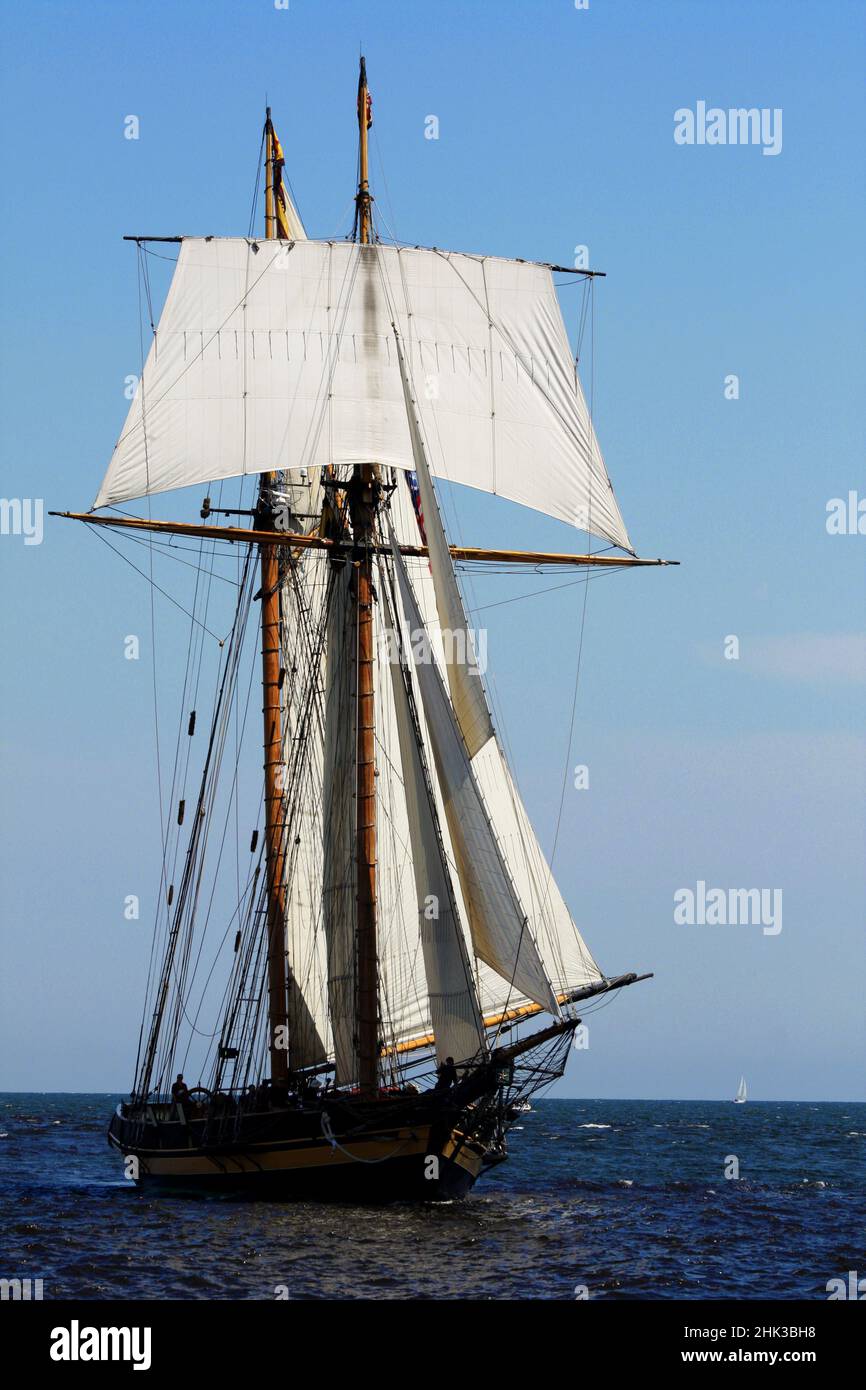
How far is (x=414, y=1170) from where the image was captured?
39.1 metres

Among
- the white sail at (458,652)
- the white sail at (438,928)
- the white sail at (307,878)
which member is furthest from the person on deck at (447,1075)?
the white sail at (307,878)

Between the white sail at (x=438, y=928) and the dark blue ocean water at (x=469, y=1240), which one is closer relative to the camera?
the dark blue ocean water at (x=469, y=1240)

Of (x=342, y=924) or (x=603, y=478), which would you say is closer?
(x=342, y=924)

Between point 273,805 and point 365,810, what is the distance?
5.97 meters

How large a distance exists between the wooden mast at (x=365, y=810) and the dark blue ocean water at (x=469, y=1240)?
371 cm

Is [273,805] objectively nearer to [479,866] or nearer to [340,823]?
[340,823]

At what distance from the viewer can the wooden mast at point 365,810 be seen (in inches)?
1607

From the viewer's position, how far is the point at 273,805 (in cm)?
4712

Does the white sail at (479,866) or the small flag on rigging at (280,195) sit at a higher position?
the small flag on rigging at (280,195)

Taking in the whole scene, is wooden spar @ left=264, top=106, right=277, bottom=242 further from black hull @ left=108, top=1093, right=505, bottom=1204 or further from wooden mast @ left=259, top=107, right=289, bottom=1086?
black hull @ left=108, top=1093, right=505, bottom=1204

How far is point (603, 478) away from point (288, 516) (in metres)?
8.29

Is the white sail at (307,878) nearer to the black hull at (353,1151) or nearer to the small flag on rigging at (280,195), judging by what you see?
the black hull at (353,1151)

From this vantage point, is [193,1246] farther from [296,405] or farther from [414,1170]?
[296,405]
